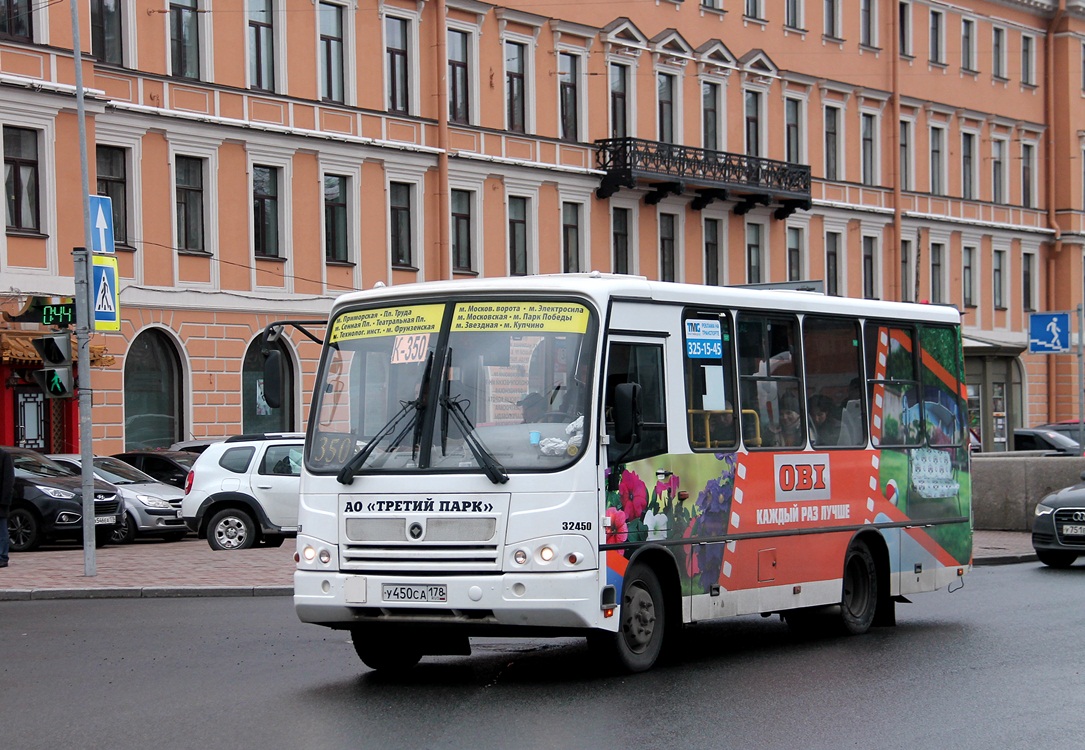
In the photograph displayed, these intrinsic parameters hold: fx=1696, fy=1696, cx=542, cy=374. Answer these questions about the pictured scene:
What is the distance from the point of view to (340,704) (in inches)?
411

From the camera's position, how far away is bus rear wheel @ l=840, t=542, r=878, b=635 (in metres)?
A: 14.3

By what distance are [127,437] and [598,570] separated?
26435 millimetres

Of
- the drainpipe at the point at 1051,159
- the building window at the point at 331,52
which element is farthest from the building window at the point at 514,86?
the drainpipe at the point at 1051,159

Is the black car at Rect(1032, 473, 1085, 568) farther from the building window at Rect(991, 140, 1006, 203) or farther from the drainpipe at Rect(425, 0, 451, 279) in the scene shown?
the building window at Rect(991, 140, 1006, 203)

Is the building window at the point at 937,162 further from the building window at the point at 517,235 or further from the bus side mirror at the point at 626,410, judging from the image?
the bus side mirror at the point at 626,410

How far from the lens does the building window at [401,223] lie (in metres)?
41.1

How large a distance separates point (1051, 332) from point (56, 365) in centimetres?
1747

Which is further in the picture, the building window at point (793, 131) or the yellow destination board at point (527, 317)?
the building window at point (793, 131)

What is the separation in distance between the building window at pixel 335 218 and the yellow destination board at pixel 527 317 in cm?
2855

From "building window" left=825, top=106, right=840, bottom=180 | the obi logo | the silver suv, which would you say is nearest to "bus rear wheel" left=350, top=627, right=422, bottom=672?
the obi logo

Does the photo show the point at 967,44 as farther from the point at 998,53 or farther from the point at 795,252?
the point at 795,252

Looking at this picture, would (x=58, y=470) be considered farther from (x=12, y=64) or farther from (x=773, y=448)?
(x=773, y=448)

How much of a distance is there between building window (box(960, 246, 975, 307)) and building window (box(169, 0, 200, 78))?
31.9m

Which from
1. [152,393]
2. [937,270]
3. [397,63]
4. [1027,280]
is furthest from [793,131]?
[152,393]
